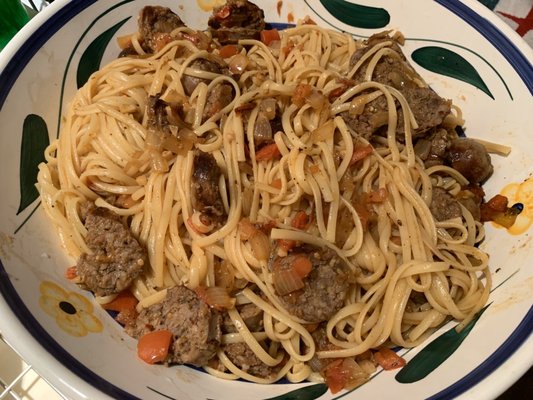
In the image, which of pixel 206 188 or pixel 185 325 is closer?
pixel 185 325

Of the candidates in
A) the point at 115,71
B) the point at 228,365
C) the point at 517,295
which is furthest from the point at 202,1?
the point at 517,295

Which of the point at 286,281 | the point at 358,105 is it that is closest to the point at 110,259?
the point at 286,281

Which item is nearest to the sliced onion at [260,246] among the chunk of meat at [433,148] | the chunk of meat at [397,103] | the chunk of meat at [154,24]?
the chunk of meat at [397,103]

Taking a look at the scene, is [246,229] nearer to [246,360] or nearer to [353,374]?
[246,360]

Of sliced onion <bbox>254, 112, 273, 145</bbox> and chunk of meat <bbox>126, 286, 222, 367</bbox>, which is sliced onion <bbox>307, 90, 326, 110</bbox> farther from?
chunk of meat <bbox>126, 286, 222, 367</bbox>

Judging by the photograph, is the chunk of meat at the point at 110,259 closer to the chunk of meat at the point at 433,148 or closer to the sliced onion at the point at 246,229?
the sliced onion at the point at 246,229
